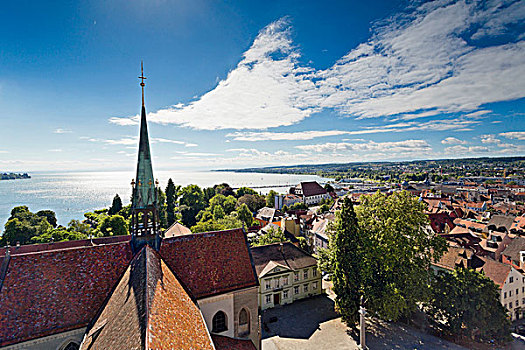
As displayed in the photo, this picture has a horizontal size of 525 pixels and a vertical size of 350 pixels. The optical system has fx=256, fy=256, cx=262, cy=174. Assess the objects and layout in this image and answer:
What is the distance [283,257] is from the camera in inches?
1216

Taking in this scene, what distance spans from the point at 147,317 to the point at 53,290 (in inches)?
290

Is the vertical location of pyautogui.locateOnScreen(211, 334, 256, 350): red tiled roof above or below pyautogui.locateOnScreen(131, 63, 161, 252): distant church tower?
below

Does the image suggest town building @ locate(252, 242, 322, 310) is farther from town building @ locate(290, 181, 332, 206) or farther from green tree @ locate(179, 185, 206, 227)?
town building @ locate(290, 181, 332, 206)

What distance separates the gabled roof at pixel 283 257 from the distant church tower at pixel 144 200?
53.9ft

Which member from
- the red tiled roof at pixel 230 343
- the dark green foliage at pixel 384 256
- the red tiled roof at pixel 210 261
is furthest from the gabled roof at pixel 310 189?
the red tiled roof at pixel 230 343

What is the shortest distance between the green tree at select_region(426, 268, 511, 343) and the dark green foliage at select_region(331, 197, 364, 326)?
693 cm

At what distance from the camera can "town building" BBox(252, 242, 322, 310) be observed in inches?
1115

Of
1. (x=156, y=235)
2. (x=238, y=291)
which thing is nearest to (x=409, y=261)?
(x=238, y=291)

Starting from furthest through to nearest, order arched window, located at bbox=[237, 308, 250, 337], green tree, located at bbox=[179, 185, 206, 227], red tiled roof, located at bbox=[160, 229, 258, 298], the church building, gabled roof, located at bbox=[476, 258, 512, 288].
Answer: green tree, located at bbox=[179, 185, 206, 227]
gabled roof, located at bbox=[476, 258, 512, 288]
arched window, located at bbox=[237, 308, 250, 337]
red tiled roof, located at bbox=[160, 229, 258, 298]
the church building

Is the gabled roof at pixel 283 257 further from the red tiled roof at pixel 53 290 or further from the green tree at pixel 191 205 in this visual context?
the green tree at pixel 191 205

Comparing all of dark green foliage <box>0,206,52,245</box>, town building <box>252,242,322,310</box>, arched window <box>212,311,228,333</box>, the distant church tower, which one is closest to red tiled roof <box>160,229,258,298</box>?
the distant church tower

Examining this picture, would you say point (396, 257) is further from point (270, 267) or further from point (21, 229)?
point (21, 229)

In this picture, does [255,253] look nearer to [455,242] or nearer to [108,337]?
[108,337]

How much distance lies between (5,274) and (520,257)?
1953 inches
